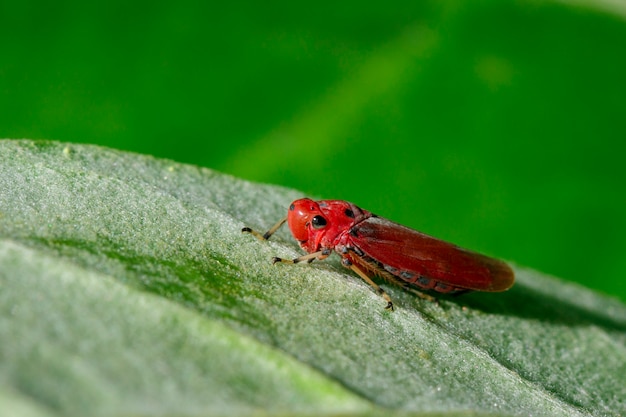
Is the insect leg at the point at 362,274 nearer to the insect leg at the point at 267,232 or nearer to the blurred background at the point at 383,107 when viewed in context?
the insect leg at the point at 267,232

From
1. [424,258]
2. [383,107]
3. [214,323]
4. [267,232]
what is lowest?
[214,323]

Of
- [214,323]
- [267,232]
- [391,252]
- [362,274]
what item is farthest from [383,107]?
[214,323]

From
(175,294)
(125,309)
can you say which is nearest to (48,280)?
(125,309)

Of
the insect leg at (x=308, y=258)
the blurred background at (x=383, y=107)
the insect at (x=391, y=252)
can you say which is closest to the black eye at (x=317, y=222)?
the insect at (x=391, y=252)

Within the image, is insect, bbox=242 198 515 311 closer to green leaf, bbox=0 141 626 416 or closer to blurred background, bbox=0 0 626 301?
Result: green leaf, bbox=0 141 626 416

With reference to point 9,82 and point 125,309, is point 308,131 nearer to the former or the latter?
point 9,82

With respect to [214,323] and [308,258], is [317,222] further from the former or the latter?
[214,323]

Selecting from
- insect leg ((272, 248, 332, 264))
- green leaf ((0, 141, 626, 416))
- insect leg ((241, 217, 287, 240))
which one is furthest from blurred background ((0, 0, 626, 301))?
insect leg ((272, 248, 332, 264))
